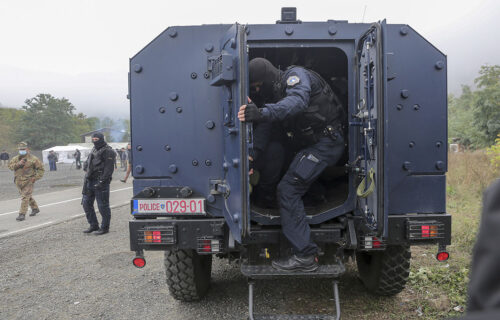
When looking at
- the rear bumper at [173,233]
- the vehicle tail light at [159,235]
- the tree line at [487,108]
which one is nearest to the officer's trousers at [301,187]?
the rear bumper at [173,233]

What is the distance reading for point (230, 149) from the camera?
3.11 meters

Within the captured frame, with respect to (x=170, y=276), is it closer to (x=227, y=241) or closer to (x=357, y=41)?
(x=227, y=241)

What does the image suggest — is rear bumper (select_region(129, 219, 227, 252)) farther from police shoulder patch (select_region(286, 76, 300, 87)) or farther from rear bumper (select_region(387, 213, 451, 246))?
rear bumper (select_region(387, 213, 451, 246))

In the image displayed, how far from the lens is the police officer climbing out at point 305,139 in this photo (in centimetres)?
314

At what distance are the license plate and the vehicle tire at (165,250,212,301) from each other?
Result: 513mm

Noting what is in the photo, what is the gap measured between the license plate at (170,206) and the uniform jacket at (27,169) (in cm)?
661

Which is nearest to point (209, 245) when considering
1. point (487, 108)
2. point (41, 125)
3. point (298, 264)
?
point (298, 264)

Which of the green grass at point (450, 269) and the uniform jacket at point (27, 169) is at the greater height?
the uniform jacket at point (27, 169)

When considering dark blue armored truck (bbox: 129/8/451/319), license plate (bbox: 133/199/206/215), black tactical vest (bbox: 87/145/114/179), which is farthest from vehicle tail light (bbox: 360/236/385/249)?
black tactical vest (bbox: 87/145/114/179)

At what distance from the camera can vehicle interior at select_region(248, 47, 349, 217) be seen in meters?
3.94

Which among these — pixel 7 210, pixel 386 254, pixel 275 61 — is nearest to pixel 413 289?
pixel 386 254

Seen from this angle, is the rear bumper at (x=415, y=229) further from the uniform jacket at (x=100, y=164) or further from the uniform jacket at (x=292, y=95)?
the uniform jacket at (x=100, y=164)

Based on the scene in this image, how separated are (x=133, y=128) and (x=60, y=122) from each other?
70633 mm

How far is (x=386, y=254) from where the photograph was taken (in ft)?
12.0
